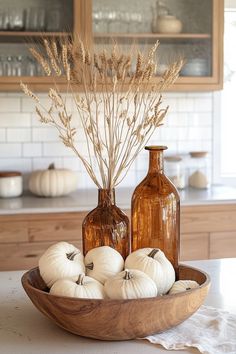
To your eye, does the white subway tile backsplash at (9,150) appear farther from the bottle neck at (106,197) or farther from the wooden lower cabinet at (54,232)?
the bottle neck at (106,197)

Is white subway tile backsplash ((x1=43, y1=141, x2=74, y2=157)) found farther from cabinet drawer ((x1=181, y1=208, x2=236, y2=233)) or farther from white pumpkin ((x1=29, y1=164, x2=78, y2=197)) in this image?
cabinet drawer ((x1=181, y1=208, x2=236, y2=233))

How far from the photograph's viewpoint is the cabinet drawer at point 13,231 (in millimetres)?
3152

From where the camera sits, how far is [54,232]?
3213mm

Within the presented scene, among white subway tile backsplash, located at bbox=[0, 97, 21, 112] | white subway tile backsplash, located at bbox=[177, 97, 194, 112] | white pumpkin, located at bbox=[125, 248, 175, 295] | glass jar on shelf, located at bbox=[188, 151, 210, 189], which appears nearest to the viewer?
white pumpkin, located at bbox=[125, 248, 175, 295]

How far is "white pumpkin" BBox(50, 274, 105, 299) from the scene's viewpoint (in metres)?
1.29

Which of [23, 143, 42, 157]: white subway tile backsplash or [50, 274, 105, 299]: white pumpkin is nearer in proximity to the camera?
[50, 274, 105, 299]: white pumpkin

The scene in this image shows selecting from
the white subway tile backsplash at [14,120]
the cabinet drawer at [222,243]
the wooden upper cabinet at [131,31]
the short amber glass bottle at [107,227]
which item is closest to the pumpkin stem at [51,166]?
the white subway tile backsplash at [14,120]

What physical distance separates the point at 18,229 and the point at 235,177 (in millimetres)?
1590

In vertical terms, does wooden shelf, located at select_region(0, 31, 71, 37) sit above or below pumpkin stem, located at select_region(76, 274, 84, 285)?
above

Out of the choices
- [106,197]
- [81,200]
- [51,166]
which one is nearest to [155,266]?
[106,197]

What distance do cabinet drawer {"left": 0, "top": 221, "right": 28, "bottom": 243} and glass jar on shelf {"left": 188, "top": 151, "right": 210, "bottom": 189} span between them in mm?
1177

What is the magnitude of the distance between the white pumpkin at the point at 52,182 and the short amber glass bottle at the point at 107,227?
6.45 ft

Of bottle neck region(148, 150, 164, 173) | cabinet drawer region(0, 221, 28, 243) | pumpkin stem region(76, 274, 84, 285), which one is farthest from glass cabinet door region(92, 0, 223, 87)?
pumpkin stem region(76, 274, 84, 285)

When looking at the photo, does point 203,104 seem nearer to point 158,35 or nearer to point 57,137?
point 158,35
